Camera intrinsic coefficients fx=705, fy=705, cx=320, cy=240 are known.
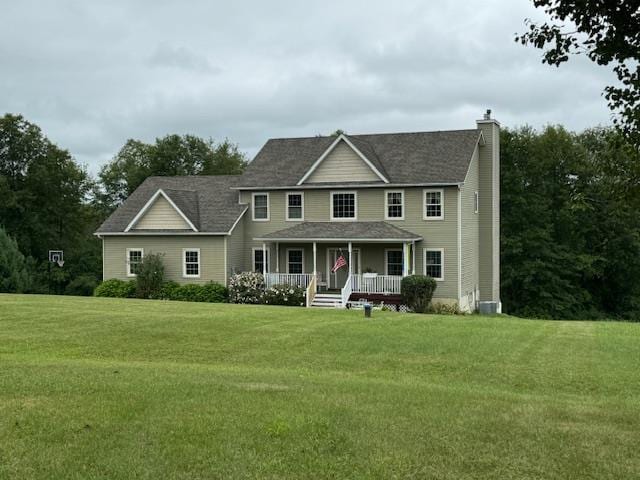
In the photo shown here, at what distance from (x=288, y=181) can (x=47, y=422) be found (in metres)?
27.8

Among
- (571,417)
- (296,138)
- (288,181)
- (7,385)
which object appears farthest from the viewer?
(296,138)

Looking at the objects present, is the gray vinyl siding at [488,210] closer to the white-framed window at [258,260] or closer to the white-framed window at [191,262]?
the white-framed window at [258,260]

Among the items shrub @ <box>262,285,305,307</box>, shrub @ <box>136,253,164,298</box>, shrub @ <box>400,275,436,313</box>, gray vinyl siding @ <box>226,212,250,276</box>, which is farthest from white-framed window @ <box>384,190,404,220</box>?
shrub @ <box>136,253,164,298</box>

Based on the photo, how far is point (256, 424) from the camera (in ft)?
26.6

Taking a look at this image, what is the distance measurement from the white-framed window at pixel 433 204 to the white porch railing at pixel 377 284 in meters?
3.27

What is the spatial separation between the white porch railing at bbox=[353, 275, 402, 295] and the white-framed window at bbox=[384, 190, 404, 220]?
2.95 m

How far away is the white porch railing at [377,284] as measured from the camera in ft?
105

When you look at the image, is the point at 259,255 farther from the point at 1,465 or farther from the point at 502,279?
the point at 1,465

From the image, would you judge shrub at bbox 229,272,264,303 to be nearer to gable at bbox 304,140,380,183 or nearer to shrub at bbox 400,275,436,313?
gable at bbox 304,140,380,183

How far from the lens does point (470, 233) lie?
3475 cm

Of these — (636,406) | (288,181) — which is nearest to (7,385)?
(636,406)

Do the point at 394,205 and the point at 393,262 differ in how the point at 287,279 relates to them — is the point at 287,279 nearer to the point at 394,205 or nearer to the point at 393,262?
the point at 393,262

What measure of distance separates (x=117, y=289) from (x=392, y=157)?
50.0 feet

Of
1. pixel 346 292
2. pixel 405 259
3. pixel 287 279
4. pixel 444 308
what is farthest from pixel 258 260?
pixel 444 308
